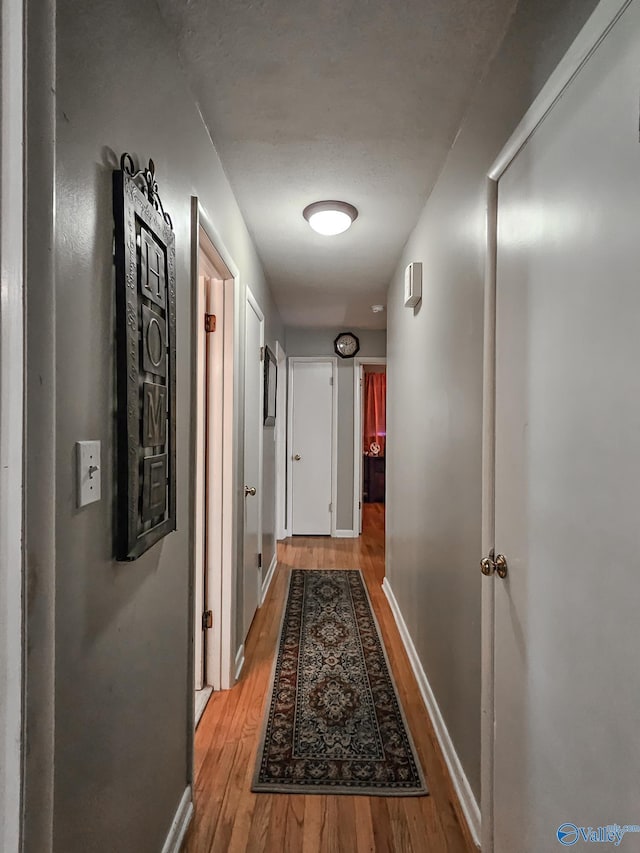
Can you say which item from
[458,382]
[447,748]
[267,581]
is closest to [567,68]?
[458,382]

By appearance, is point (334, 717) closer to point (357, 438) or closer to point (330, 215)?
point (330, 215)

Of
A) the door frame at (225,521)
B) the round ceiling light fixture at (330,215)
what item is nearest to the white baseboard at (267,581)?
the door frame at (225,521)

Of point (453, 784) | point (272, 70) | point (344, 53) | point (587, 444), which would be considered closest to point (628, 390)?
point (587, 444)

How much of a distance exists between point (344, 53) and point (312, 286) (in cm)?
243

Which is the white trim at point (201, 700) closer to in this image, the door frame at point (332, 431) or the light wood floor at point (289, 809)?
the light wood floor at point (289, 809)

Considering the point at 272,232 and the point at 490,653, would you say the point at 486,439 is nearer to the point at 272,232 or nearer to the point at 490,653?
the point at 490,653

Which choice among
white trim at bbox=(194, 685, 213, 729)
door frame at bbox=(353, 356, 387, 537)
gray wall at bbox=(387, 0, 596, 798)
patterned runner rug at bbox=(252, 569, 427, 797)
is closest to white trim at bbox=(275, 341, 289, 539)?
door frame at bbox=(353, 356, 387, 537)

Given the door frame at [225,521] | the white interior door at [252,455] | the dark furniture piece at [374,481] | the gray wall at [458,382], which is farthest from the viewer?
the dark furniture piece at [374,481]

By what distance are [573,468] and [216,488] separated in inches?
66.9

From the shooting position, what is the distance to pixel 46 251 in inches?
27.4

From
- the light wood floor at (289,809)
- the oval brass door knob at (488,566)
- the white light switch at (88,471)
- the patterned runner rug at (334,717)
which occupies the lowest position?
the light wood floor at (289,809)

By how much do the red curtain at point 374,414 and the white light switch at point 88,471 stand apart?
23.6 ft

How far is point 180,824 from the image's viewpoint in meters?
1.42

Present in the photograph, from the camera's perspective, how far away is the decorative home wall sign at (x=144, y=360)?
3.23 ft
